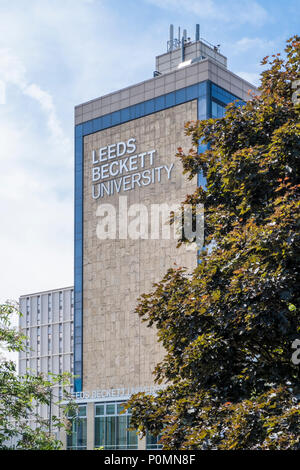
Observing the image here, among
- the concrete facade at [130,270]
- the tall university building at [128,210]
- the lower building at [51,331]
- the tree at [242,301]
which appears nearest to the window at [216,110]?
the tall university building at [128,210]

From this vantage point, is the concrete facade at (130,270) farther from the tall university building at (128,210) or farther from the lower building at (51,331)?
the lower building at (51,331)

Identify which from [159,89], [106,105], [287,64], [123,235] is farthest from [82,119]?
[287,64]

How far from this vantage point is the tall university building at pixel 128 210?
7194cm

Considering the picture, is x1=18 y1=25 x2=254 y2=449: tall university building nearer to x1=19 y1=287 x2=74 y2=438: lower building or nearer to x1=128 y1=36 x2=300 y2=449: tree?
x1=128 y1=36 x2=300 y2=449: tree

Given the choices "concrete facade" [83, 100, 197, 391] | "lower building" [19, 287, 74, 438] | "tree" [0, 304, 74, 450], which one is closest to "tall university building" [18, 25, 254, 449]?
"concrete facade" [83, 100, 197, 391]

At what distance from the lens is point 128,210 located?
75562 mm

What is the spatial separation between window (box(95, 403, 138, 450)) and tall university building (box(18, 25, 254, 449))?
0.14 meters

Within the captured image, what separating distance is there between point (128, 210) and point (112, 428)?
20847 millimetres

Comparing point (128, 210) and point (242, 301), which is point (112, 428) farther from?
point (242, 301)

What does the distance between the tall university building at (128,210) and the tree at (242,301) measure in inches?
1999

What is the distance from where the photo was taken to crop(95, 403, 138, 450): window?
2564 inches

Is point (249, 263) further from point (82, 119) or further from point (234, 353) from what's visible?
point (82, 119)

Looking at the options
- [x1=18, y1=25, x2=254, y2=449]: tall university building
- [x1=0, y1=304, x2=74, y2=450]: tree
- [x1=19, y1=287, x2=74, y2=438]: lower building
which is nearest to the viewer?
[x1=0, y1=304, x2=74, y2=450]: tree
